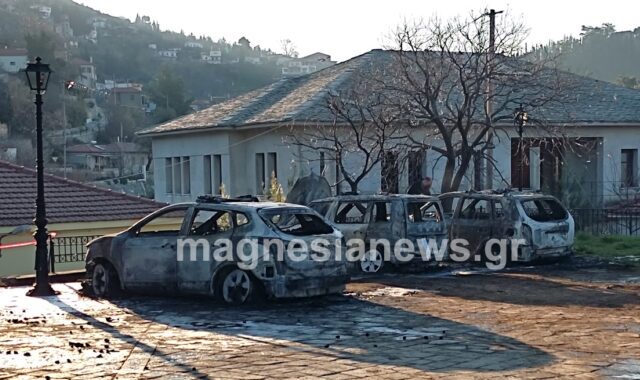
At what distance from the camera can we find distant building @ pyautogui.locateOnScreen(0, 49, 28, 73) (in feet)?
237

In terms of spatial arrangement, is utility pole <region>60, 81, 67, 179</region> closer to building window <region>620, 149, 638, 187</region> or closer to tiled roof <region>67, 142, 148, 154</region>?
tiled roof <region>67, 142, 148, 154</region>

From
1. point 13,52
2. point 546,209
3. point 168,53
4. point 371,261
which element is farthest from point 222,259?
point 168,53

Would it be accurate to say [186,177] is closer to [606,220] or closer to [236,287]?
[606,220]

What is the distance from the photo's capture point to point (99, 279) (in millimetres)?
15273

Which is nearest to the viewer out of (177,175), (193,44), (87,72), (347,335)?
(347,335)

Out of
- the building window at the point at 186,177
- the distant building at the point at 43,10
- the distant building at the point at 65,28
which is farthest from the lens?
the distant building at the point at 43,10

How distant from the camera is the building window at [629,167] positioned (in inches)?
1468

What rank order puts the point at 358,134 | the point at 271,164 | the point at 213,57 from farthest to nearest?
the point at 213,57 < the point at 271,164 < the point at 358,134

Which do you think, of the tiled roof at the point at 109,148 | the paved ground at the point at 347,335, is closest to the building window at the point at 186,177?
the paved ground at the point at 347,335

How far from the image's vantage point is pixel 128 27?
126500mm

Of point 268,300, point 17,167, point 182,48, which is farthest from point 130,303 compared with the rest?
point 182,48

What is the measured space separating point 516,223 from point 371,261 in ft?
11.0

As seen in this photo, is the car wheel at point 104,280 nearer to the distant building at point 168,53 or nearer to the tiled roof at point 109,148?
the tiled roof at point 109,148

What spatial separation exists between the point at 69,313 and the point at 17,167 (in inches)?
731
